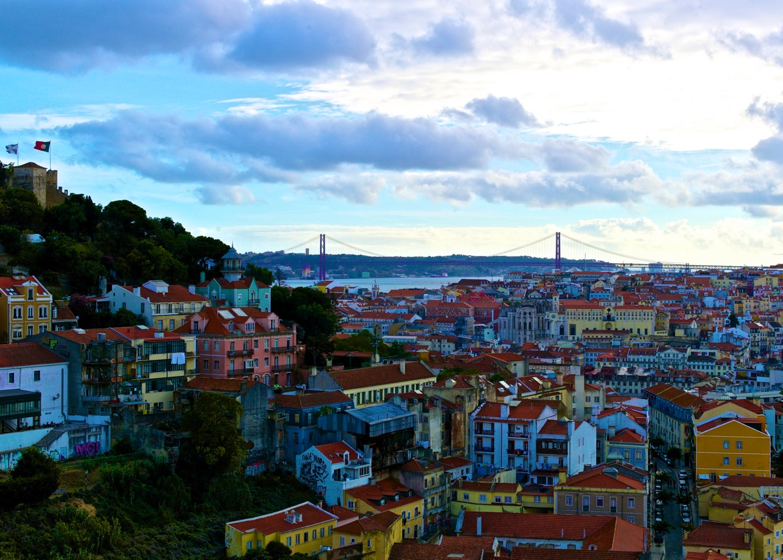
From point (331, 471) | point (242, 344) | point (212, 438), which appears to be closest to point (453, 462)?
point (331, 471)

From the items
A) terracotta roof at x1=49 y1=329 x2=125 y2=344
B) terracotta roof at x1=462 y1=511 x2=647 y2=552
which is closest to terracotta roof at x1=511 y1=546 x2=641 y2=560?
terracotta roof at x1=462 y1=511 x2=647 y2=552

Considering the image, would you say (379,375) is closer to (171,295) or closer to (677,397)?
(171,295)

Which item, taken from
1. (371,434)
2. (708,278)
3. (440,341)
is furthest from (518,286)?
(371,434)

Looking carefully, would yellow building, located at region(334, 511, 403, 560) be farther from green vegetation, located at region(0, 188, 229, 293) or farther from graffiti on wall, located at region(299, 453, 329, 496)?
green vegetation, located at region(0, 188, 229, 293)

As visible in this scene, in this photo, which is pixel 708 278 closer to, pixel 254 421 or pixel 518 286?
pixel 518 286

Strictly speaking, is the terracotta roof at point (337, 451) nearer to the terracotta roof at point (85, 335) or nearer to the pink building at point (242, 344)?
the pink building at point (242, 344)

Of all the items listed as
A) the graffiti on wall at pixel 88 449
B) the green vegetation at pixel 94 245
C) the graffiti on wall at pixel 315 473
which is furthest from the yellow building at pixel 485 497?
the green vegetation at pixel 94 245
